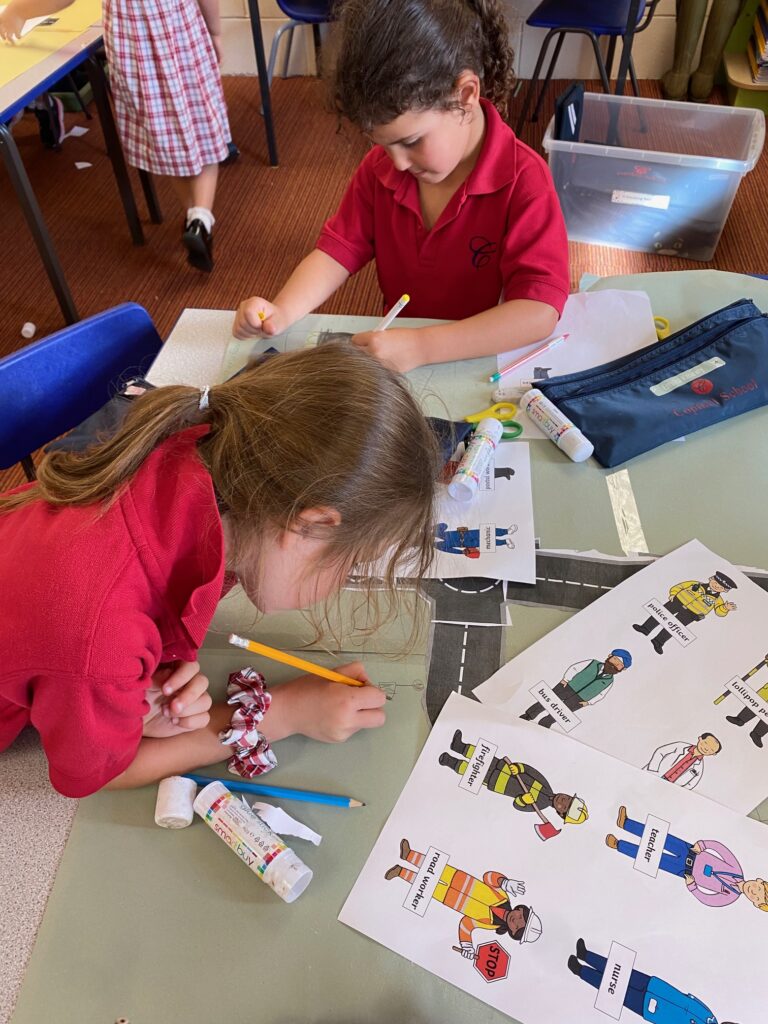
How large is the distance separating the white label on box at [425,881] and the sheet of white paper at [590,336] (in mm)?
595

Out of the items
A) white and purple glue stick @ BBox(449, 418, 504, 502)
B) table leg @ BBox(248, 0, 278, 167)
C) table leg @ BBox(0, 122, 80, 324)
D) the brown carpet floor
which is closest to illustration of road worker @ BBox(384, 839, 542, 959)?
white and purple glue stick @ BBox(449, 418, 504, 502)

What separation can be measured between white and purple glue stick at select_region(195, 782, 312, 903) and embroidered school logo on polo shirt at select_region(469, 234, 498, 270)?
3.12 feet

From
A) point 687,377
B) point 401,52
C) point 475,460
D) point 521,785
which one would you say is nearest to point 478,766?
point 521,785

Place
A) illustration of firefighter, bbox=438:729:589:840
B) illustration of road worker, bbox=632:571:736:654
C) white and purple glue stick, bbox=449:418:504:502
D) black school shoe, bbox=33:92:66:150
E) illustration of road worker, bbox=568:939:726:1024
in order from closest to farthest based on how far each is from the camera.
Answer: illustration of road worker, bbox=568:939:726:1024, illustration of firefighter, bbox=438:729:589:840, illustration of road worker, bbox=632:571:736:654, white and purple glue stick, bbox=449:418:504:502, black school shoe, bbox=33:92:66:150

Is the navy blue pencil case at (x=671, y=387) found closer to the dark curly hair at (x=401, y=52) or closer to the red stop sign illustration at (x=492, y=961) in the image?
the dark curly hair at (x=401, y=52)

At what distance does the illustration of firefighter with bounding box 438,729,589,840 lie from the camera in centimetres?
67

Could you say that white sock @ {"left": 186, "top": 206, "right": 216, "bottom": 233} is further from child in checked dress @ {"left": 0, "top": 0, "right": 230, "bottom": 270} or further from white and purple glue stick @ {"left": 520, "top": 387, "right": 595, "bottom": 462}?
white and purple glue stick @ {"left": 520, "top": 387, "right": 595, "bottom": 462}

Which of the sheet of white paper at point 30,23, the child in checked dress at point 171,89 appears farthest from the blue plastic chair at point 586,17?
the sheet of white paper at point 30,23

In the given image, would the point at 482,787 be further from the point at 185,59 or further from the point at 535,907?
the point at 185,59

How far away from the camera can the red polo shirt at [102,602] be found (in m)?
0.63

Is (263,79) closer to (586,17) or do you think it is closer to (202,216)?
(202,216)

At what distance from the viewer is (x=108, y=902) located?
0.63 m

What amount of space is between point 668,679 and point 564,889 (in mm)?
243

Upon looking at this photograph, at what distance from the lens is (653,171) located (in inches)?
86.5
